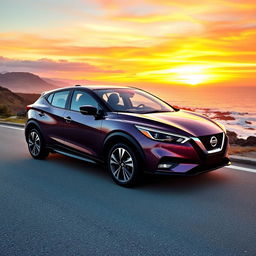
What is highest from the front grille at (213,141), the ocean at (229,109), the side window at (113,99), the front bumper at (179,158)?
the side window at (113,99)

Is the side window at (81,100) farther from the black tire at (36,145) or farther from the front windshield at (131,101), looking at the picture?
the black tire at (36,145)

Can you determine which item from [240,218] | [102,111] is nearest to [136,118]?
[102,111]

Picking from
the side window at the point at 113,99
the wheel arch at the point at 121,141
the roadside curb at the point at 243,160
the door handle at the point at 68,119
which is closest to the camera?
the wheel arch at the point at 121,141

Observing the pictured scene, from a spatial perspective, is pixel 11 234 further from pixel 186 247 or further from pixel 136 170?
pixel 136 170

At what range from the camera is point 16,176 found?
673 centimetres

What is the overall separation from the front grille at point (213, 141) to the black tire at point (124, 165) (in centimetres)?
101

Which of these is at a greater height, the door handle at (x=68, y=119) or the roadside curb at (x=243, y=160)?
the door handle at (x=68, y=119)

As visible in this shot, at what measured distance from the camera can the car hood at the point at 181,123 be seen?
5.75 metres

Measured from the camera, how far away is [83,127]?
6738 mm

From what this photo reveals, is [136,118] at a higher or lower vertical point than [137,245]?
higher

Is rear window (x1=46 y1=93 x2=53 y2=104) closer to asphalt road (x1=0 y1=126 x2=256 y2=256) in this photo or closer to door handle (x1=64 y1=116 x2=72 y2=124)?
door handle (x1=64 y1=116 x2=72 y2=124)

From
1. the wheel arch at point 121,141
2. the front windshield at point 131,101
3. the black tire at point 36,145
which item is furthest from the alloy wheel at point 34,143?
the wheel arch at point 121,141

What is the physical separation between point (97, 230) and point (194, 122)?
2657 millimetres

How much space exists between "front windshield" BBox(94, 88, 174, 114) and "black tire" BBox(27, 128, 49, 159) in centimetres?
191
